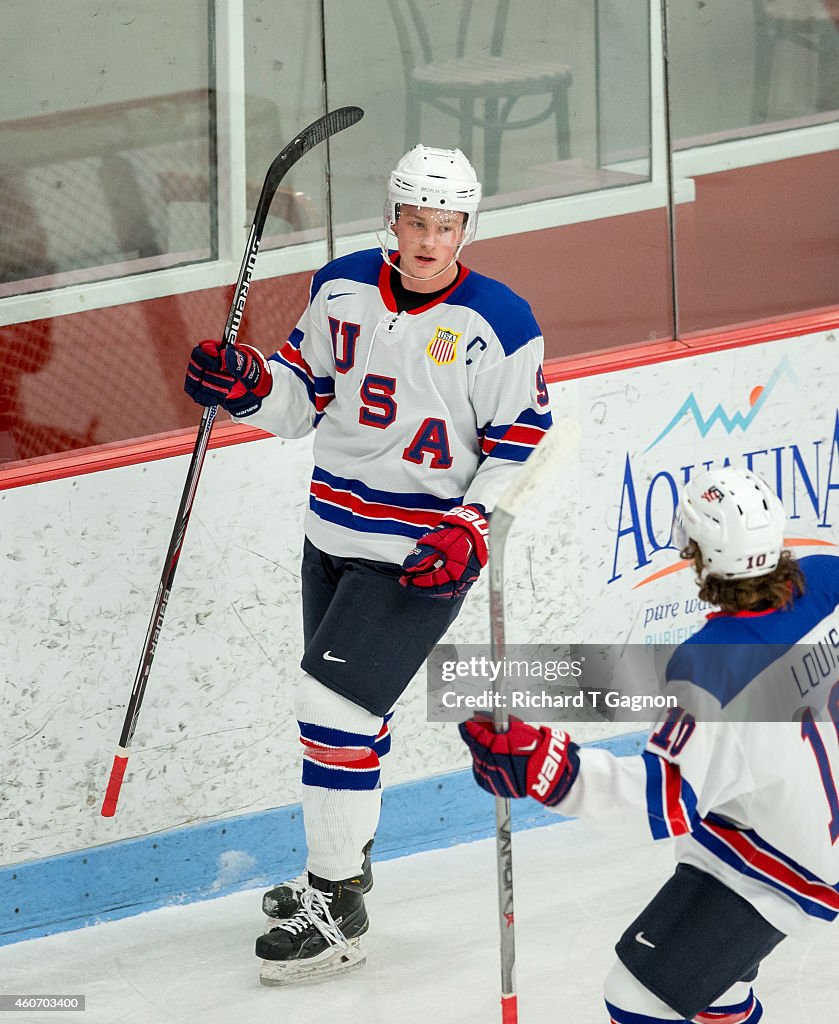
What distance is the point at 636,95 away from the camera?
3385 millimetres

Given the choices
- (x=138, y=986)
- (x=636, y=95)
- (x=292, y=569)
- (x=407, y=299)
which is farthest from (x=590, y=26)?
(x=138, y=986)

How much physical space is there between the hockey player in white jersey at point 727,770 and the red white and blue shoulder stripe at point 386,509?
0.67 meters

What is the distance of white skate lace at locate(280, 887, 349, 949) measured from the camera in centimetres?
272

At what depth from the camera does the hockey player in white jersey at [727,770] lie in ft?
6.09

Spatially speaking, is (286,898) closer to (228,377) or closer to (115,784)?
(115,784)

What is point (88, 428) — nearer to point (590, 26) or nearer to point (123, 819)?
point (123, 819)

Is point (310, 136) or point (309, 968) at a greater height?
point (310, 136)

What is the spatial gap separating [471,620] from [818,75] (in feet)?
4.97

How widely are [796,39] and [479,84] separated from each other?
847mm

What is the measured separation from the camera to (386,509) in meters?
2.63

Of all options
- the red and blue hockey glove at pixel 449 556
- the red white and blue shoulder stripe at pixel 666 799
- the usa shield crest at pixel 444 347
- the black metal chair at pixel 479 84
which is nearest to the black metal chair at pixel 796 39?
the black metal chair at pixel 479 84
